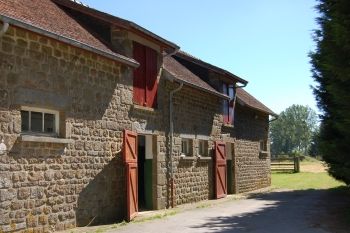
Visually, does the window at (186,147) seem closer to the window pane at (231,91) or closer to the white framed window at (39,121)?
the window pane at (231,91)

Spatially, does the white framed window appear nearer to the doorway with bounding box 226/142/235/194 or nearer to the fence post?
the doorway with bounding box 226/142/235/194

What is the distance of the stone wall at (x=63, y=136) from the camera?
9.00m

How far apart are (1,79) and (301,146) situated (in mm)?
131676

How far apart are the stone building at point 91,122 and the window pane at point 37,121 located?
22 millimetres

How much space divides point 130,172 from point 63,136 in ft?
8.50

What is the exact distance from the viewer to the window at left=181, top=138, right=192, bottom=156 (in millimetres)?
16688

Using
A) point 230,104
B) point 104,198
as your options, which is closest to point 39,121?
point 104,198

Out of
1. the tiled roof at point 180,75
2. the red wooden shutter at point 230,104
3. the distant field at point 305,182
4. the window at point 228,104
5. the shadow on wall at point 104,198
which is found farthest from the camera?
the distant field at point 305,182

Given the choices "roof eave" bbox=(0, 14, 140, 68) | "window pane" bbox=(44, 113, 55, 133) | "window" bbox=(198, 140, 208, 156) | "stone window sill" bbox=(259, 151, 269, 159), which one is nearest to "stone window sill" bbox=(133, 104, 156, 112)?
"roof eave" bbox=(0, 14, 140, 68)

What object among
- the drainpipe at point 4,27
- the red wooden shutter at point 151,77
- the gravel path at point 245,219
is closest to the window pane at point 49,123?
the drainpipe at point 4,27

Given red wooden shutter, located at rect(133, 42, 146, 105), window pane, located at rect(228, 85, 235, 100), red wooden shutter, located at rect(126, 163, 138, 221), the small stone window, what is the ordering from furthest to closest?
the small stone window, window pane, located at rect(228, 85, 235, 100), red wooden shutter, located at rect(133, 42, 146, 105), red wooden shutter, located at rect(126, 163, 138, 221)

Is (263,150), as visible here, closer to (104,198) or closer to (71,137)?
(104,198)

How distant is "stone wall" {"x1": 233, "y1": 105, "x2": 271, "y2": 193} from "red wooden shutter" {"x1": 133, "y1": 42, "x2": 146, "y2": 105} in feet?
28.6

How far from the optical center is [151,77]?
14305mm
